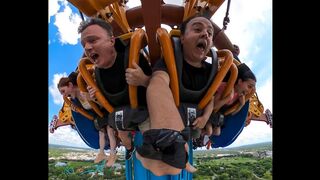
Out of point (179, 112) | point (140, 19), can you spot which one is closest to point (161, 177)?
point (179, 112)

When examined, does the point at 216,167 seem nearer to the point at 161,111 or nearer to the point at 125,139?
the point at 125,139

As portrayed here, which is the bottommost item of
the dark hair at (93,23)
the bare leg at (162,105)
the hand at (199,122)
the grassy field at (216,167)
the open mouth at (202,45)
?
the grassy field at (216,167)

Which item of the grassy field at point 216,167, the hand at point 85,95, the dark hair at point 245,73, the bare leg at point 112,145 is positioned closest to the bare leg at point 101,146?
the bare leg at point 112,145

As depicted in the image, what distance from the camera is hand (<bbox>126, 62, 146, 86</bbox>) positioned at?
1.40 meters

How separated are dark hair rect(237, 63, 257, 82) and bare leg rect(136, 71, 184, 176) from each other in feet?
1.08

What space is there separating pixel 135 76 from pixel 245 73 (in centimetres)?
43

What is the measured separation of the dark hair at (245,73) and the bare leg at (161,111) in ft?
1.08

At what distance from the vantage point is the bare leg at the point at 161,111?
1343mm

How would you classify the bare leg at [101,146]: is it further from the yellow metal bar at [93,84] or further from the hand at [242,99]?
the hand at [242,99]

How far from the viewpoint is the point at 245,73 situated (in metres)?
1.56

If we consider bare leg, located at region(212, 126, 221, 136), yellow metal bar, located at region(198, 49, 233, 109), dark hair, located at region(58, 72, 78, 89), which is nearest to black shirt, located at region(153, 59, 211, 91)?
yellow metal bar, located at region(198, 49, 233, 109)

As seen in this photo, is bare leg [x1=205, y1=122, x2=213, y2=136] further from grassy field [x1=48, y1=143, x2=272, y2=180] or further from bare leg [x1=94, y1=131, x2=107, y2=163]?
grassy field [x1=48, y1=143, x2=272, y2=180]
